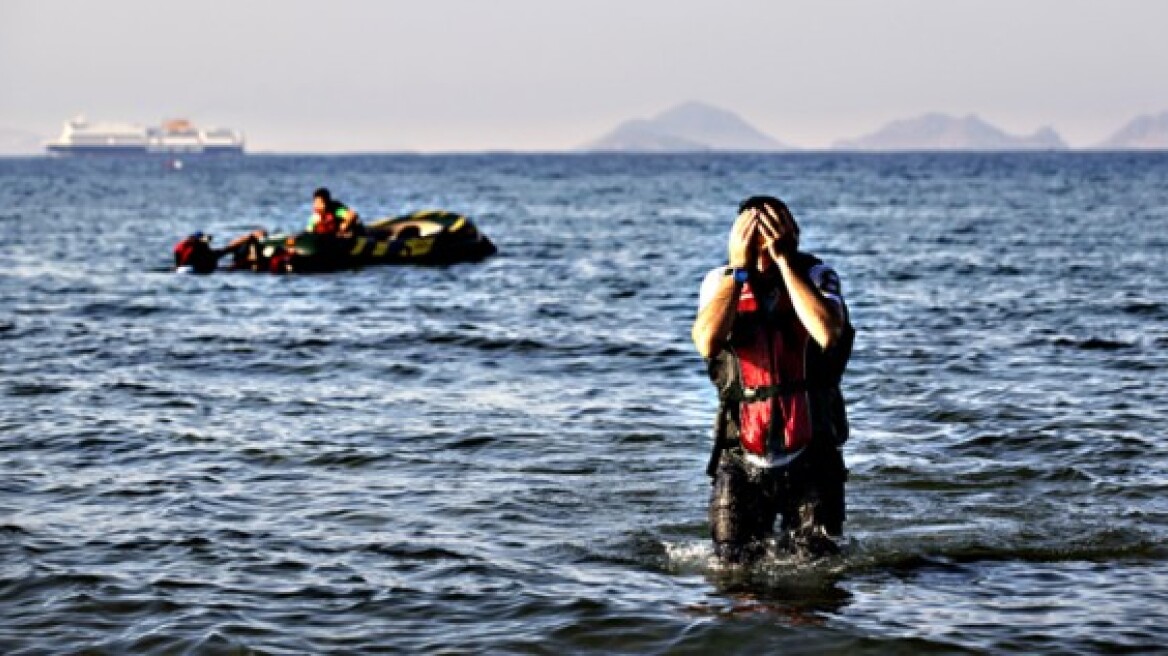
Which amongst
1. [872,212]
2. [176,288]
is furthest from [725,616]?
[872,212]

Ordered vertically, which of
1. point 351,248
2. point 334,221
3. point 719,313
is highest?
point 719,313

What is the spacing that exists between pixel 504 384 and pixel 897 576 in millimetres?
7669

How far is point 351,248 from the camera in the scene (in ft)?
97.2

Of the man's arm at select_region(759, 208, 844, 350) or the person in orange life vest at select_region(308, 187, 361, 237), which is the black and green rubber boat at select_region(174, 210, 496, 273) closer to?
the person in orange life vest at select_region(308, 187, 361, 237)

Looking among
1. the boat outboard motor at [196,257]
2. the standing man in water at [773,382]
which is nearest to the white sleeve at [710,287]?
the standing man in water at [773,382]

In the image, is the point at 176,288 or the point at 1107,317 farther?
the point at 176,288

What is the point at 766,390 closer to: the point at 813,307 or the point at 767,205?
the point at 813,307

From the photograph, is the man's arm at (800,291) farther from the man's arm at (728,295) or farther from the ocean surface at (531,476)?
the ocean surface at (531,476)

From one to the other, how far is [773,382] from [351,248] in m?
23.1

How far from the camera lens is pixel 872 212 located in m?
58.4

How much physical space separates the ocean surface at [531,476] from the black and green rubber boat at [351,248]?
230 centimetres

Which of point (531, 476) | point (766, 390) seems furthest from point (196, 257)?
point (766, 390)

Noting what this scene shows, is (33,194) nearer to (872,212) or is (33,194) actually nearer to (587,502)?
(872,212)

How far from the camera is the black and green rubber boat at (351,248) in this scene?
2898 centimetres
